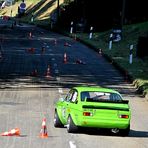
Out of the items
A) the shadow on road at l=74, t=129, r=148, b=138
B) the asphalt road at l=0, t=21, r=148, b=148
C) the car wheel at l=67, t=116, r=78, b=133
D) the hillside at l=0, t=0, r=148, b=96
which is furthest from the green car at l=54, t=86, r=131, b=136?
the hillside at l=0, t=0, r=148, b=96

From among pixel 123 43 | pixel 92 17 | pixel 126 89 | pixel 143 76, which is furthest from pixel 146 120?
pixel 92 17

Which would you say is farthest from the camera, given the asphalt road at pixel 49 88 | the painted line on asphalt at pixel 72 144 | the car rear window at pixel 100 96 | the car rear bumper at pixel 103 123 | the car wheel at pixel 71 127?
the car rear window at pixel 100 96

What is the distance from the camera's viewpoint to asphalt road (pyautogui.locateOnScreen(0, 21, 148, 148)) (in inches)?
660

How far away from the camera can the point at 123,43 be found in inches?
2042

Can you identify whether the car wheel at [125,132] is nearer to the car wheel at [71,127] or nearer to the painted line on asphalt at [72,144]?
the car wheel at [71,127]

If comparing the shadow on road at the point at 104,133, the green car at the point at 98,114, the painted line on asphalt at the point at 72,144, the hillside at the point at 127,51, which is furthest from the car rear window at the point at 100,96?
the hillside at the point at 127,51

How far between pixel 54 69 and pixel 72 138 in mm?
19255

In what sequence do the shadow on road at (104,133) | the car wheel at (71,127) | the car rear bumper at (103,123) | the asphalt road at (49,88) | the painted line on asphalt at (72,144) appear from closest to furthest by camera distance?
the painted line on asphalt at (72,144) < the asphalt road at (49,88) < the car rear bumper at (103,123) < the car wheel at (71,127) < the shadow on road at (104,133)

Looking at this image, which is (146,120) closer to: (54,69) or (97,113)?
(97,113)

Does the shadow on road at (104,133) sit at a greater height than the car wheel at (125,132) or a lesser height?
lesser

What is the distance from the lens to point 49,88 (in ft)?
94.9

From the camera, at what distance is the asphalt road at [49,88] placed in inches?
660

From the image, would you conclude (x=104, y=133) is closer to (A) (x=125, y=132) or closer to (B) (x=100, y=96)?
(A) (x=125, y=132)

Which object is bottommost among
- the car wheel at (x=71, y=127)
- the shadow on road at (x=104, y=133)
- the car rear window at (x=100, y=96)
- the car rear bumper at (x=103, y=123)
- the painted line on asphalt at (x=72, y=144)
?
the shadow on road at (x=104, y=133)
